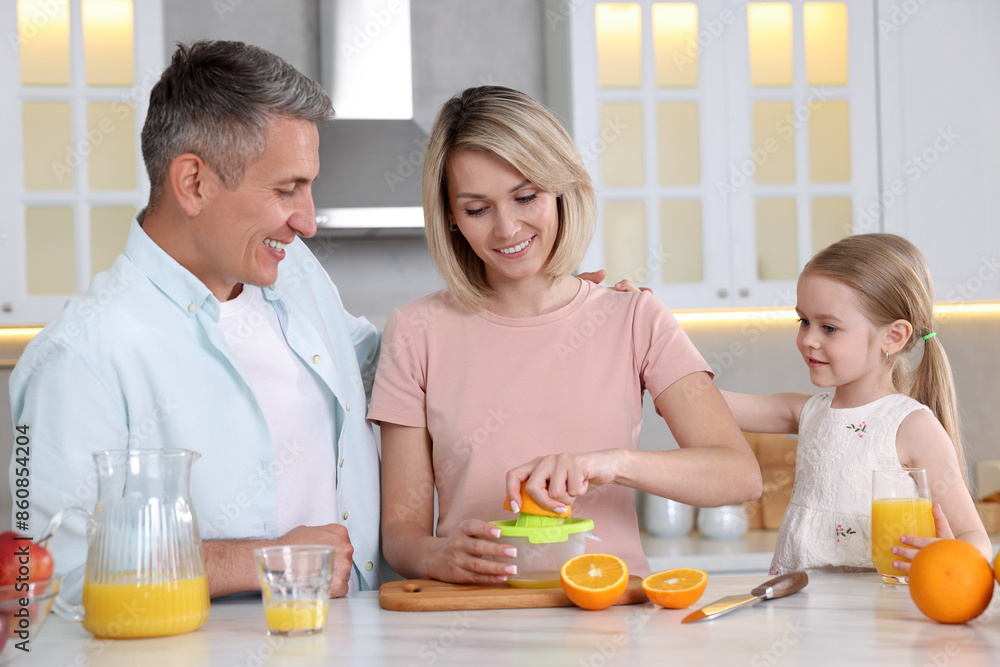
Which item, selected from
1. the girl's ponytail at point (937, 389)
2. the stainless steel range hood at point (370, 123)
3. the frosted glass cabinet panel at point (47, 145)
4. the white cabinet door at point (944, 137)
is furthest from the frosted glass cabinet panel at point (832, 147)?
the frosted glass cabinet panel at point (47, 145)

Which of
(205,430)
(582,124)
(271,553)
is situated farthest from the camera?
(582,124)

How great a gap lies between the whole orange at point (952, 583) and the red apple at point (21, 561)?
918 millimetres

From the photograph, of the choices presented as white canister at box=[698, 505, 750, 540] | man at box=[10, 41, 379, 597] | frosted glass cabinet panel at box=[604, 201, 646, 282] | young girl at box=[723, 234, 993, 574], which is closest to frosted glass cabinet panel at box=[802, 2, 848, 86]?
frosted glass cabinet panel at box=[604, 201, 646, 282]

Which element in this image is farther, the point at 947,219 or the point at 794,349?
the point at 794,349

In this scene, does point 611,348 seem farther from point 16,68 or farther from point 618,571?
point 16,68

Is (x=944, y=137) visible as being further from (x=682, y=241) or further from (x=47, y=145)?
(x=47, y=145)

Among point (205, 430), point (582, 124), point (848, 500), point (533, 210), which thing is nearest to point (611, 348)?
point (533, 210)

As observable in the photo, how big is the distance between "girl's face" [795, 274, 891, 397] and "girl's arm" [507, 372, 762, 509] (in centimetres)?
23

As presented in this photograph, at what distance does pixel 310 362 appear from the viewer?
1579 mm

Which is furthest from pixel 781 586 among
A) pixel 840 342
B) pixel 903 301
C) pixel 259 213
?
pixel 259 213

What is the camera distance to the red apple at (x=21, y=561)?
2.92 ft

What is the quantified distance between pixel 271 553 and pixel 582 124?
2229 millimetres

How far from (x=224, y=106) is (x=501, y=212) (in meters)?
0.47

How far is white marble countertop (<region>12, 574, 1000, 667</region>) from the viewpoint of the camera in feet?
3.02
